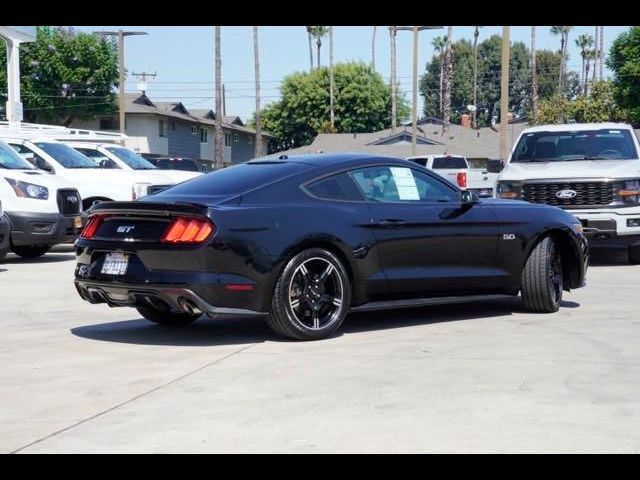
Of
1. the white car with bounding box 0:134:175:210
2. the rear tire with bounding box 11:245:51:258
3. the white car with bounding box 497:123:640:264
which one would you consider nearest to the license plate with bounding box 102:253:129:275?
the white car with bounding box 497:123:640:264

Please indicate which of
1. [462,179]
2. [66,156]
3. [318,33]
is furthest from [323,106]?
[66,156]

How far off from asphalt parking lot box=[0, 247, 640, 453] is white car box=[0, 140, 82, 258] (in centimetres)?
526

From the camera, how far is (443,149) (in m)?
71.9

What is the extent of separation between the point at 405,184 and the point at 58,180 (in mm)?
8265

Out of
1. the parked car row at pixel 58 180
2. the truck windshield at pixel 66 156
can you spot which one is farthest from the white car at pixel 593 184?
the truck windshield at pixel 66 156

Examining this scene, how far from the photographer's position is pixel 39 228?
15.1 m

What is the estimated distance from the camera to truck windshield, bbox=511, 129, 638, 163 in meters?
15.5

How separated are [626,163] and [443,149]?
57.3m

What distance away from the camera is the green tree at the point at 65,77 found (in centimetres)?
6756

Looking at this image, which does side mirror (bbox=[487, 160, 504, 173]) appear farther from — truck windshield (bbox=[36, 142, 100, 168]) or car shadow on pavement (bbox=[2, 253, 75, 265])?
truck windshield (bbox=[36, 142, 100, 168])

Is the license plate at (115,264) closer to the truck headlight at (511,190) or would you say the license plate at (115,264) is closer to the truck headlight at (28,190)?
the truck headlight at (28,190)

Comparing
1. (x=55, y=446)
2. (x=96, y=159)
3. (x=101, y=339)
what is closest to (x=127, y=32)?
(x=96, y=159)
